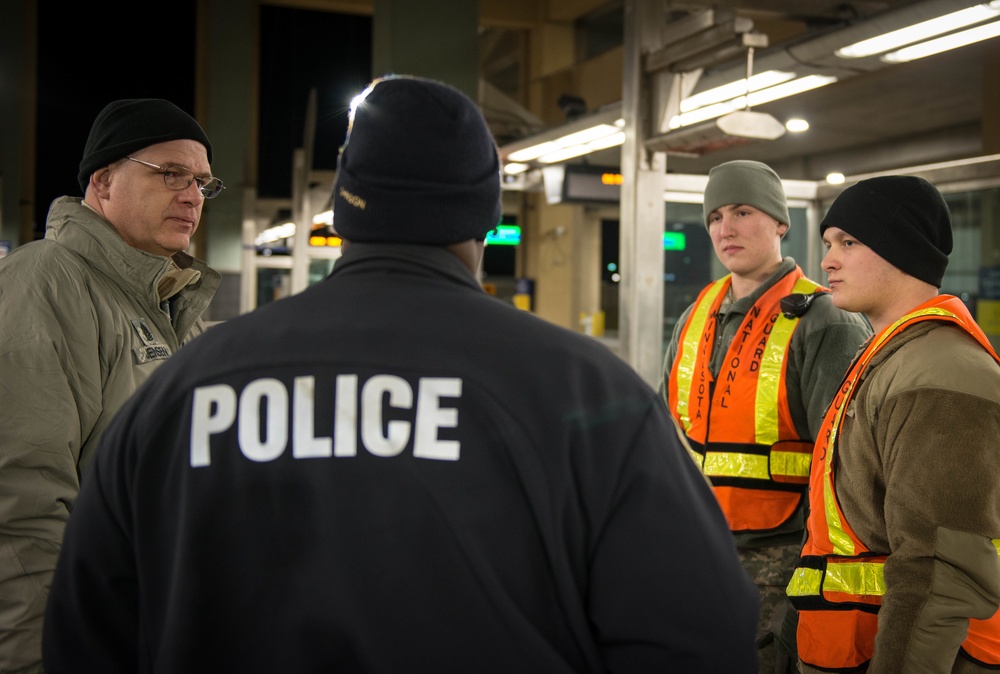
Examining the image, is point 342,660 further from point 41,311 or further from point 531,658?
point 41,311

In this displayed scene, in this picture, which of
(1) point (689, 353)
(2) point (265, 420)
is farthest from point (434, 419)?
(1) point (689, 353)

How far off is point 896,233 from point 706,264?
2.66 meters

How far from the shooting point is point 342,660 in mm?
991

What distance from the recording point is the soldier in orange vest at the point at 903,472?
5.21 feet

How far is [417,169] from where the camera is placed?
3.43 ft

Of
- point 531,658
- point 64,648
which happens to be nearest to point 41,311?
point 64,648

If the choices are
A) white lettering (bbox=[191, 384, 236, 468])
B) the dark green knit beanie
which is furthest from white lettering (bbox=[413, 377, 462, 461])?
the dark green knit beanie

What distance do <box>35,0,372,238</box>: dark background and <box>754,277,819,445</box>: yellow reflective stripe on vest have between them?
1702cm

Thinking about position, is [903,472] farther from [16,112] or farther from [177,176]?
[16,112]

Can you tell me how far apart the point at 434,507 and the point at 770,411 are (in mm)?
1636

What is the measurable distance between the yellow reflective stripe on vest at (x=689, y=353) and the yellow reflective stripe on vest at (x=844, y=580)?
0.81 meters

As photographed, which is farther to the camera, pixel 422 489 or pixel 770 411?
pixel 770 411

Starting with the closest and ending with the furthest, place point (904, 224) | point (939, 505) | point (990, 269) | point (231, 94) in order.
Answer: point (939, 505), point (904, 224), point (990, 269), point (231, 94)

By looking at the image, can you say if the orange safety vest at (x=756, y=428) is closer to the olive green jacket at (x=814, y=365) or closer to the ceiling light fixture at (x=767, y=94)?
the olive green jacket at (x=814, y=365)
